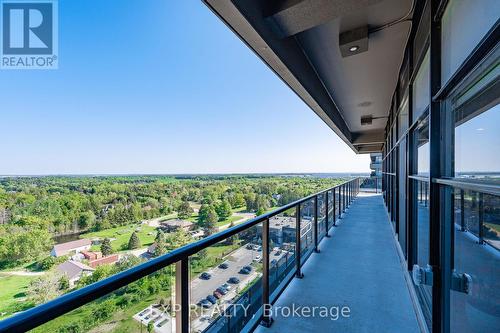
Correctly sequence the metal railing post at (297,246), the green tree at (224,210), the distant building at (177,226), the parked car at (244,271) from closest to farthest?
the parked car at (244,271), the metal railing post at (297,246), the distant building at (177,226), the green tree at (224,210)

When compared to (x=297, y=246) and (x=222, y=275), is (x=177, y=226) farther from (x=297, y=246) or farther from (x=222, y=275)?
(x=222, y=275)

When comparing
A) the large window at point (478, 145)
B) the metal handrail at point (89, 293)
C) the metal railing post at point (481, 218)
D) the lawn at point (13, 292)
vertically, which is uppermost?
the large window at point (478, 145)

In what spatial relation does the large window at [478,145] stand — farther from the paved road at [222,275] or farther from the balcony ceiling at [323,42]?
the paved road at [222,275]

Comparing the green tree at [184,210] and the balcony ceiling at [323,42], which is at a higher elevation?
the balcony ceiling at [323,42]

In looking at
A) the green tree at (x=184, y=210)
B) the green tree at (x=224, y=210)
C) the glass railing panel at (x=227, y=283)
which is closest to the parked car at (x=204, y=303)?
the glass railing panel at (x=227, y=283)

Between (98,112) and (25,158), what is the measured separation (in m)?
7.20

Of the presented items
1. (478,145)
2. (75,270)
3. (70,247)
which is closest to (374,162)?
(478,145)

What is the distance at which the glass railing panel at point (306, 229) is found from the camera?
2.92 m

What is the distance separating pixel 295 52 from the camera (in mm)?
2896

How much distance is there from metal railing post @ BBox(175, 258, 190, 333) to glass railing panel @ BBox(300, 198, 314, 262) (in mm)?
2003

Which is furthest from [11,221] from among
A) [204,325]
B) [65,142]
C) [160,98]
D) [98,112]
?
[204,325]

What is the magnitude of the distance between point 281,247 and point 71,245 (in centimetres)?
2315

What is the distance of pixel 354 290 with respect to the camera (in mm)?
2381

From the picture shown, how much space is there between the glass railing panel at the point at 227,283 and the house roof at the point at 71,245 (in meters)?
21.9
